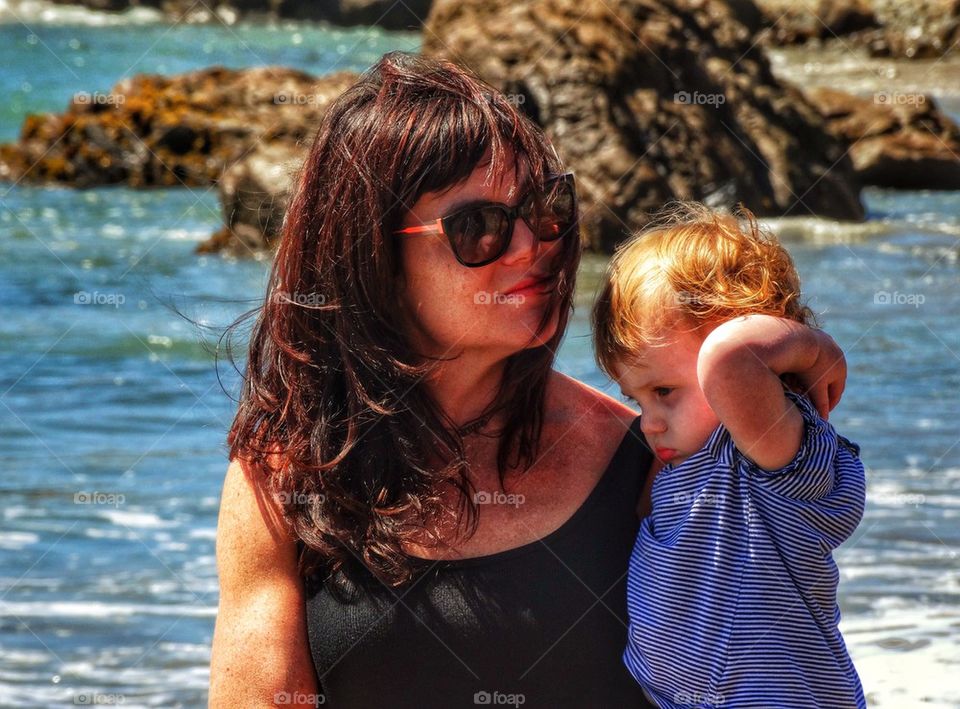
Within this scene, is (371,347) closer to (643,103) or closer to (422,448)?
(422,448)

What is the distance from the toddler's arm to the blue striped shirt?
40 millimetres

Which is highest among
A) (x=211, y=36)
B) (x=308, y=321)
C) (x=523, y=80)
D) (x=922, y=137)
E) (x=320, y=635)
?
(x=308, y=321)

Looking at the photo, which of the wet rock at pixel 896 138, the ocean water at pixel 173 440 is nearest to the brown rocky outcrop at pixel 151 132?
the ocean water at pixel 173 440

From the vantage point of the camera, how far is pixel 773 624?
208 centimetres

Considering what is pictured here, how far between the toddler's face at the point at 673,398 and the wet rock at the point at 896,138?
34.2 ft

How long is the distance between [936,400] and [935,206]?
592 centimetres

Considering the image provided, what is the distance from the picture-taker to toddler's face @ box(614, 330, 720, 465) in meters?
2.20

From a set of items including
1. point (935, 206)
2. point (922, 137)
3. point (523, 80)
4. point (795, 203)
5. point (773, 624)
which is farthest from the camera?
point (922, 137)

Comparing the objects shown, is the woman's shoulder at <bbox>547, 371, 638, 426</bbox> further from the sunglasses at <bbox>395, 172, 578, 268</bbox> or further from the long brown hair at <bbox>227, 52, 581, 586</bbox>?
the sunglasses at <bbox>395, 172, 578, 268</bbox>

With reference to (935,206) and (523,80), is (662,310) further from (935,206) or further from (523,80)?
(935,206)

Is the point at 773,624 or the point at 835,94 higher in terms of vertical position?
the point at 773,624

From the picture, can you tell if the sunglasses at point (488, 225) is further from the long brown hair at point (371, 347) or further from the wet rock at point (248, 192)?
the wet rock at point (248, 192)

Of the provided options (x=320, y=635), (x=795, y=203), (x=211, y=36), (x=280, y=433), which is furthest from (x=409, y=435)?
(x=211, y=36)

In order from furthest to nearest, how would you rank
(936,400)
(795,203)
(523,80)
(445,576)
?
(795,203), (523,80), (936,400), (445,576)
